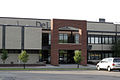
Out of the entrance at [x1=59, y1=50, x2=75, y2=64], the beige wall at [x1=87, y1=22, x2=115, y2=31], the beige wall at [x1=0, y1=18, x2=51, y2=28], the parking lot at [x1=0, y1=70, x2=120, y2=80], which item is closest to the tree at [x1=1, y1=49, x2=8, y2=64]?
the entrance at [x1=59, y1=50, x2=75, y2=64]

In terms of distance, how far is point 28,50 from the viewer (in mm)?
44312

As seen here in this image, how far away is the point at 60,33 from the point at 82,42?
4579 mm

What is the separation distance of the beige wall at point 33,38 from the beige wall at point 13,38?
118 centimetres

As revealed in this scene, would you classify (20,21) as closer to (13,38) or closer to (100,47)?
(13,38)

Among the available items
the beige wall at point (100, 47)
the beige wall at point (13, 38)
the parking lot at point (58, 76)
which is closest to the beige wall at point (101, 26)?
the beige wall at point (100, 47)

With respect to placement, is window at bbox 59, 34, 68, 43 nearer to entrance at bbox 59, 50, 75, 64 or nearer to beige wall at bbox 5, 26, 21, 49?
entrance at bbox 59, 50, 75, 64

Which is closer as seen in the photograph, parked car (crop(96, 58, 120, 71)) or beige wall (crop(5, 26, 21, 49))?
parked car (crop(96, 58, 120, 71))

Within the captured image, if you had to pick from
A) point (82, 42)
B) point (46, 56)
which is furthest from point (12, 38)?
point (82, 42)

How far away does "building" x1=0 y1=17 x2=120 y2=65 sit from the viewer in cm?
4262

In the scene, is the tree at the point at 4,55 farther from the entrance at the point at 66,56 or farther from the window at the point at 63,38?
the entrance at the point at 66,56

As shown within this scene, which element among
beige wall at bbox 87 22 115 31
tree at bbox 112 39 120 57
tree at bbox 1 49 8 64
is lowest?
tree at bbox 1 49 8 64

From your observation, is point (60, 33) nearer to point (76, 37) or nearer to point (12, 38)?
point (76, 37)

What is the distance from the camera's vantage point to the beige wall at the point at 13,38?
42.1 m

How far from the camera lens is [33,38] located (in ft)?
143
